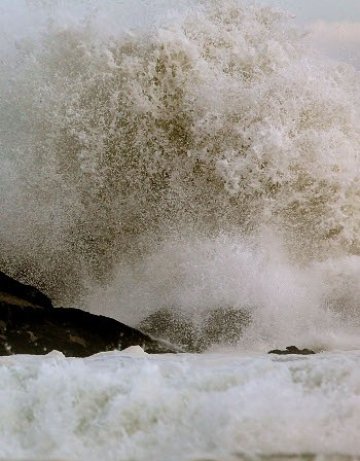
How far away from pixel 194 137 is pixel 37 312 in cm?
217

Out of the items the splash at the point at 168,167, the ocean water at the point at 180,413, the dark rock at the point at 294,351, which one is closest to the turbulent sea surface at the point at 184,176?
the splash at the point at 168,167

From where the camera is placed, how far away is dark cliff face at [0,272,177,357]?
14.2ft

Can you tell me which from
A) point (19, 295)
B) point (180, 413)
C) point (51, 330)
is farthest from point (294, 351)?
point (180, 413)

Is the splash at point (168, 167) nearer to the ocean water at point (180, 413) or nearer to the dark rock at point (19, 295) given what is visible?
the dark rock at point (19, 295)

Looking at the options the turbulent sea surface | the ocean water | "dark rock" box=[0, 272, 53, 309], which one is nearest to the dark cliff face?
"dark rock" box=[0, 272, 53, 309]

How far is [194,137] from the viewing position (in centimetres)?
602

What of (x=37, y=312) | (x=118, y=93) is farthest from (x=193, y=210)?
(x=37, y=312)

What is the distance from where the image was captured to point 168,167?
6066 millimetres

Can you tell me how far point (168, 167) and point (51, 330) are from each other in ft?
6.84

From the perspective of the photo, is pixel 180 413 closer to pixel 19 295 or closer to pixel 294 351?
pixel 294 351

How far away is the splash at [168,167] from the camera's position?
584 centimetres

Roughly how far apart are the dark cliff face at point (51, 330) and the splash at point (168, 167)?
0.74 meters

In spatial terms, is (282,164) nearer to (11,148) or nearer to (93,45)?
(93,45)

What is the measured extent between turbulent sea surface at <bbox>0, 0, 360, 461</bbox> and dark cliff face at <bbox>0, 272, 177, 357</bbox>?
1.52 ft
